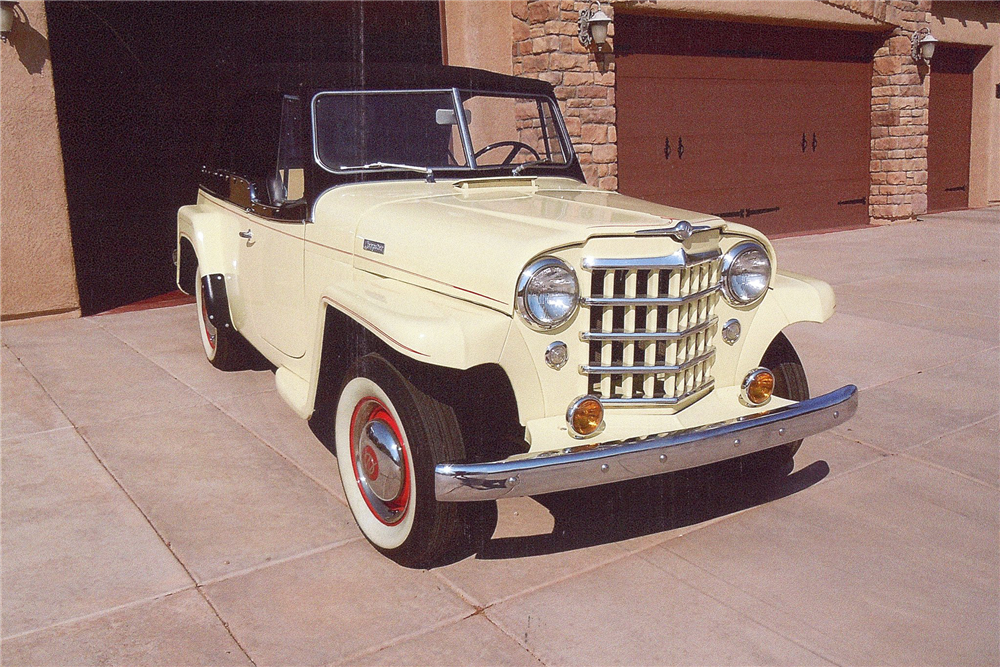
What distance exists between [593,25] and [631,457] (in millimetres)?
6926

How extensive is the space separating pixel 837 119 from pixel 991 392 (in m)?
8.40

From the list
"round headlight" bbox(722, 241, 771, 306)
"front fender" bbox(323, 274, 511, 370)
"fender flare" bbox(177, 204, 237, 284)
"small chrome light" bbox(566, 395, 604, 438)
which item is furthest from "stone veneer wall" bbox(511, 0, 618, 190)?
"small chrome light" bbox(566, 395, 604, 438)

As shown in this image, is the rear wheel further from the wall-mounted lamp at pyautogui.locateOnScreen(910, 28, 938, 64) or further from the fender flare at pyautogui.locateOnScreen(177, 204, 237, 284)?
the wall-mounted lamp at pyautogui.locateOnScreen(910, 28, 938, 64)

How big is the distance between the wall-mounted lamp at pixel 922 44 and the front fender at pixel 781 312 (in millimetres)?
10666

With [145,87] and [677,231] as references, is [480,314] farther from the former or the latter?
[145,87]

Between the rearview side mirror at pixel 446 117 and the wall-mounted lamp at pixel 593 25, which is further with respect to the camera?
the wall-mounted lamp at pixel 593 25

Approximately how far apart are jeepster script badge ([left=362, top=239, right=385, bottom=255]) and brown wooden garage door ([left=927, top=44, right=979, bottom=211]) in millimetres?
12848

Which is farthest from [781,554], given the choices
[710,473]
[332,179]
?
[332,179]

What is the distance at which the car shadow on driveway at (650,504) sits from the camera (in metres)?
3.16

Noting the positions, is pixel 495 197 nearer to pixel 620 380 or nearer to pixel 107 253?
pixel 620 380

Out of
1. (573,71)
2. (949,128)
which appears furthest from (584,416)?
(949,128)

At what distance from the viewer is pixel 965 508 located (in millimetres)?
3404

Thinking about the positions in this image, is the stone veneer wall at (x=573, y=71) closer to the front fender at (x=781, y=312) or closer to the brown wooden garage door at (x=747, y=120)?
the brown wooden garage door at (x=747, y=120)

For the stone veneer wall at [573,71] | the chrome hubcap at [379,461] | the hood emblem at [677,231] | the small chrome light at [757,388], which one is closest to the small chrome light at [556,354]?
the hood emblem at [677,231]
